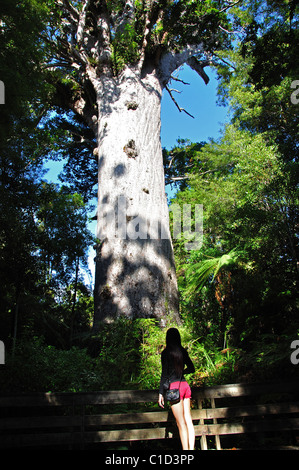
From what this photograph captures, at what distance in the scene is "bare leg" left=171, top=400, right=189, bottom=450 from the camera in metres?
3.06

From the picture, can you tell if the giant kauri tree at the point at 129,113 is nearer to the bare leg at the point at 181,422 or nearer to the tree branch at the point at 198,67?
the tree branch at the point at 198,67

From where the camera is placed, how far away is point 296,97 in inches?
424

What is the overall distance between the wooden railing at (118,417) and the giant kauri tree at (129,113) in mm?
1961

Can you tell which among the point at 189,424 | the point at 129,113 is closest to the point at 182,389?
the point at 189,424

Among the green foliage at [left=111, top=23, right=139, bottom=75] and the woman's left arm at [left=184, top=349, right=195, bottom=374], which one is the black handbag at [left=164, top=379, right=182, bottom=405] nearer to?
the woman's left arm at [left=184, top=349, right=195, bottom=374]

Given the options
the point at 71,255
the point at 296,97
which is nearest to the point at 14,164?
the point at 71,255

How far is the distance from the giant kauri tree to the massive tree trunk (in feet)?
0.06

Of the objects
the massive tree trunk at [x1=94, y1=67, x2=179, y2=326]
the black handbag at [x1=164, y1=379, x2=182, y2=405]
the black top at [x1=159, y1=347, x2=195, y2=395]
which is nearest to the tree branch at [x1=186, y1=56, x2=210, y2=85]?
the massive tree trunk at [x1=94, y1=67, x2=179, y2=326]

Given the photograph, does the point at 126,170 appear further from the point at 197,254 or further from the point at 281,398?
the point at 281,398

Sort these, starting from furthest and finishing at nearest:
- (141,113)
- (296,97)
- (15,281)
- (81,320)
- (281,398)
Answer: (296,97), (81,320), (141,113), (15,281), (281,398)

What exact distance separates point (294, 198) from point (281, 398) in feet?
17.4

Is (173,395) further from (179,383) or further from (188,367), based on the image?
(188,367)

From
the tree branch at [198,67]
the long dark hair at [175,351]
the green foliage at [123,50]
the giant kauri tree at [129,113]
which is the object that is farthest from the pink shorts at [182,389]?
the tree branch at [198,67]

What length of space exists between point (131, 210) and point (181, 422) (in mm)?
3946
